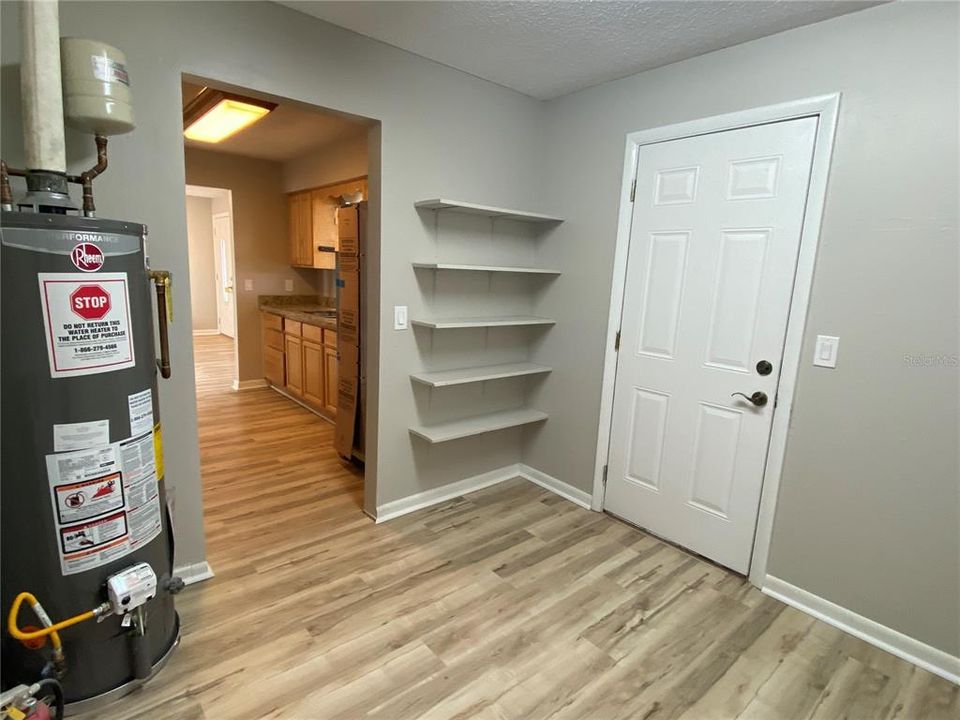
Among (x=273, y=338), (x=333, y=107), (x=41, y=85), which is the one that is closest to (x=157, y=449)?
(x=41, y=85)

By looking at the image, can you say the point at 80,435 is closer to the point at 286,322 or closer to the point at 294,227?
the point at 286,322

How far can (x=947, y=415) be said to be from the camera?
179cm

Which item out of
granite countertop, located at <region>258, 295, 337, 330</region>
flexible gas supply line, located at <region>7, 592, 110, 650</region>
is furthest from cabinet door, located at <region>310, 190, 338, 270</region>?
flexible gas supply line, located at <region>7, 592, 110, 650</region>

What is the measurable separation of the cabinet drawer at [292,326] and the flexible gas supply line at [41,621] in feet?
11.1

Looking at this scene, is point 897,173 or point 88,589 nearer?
point 88,589

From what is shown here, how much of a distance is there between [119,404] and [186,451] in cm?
70

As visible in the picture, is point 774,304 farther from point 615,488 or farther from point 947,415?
point 615,488

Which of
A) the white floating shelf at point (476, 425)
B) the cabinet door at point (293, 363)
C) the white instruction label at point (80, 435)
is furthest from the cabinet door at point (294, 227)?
the white instruction label at point (80, 435)

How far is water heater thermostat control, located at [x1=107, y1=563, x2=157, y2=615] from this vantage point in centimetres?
146

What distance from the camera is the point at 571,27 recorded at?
6.93 ft

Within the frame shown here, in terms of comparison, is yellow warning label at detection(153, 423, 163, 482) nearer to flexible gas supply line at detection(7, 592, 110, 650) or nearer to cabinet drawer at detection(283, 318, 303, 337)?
flexible gas supply line at detection(7, 592, 110, 650)

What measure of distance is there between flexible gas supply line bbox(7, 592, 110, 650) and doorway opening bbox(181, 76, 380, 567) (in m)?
0.91

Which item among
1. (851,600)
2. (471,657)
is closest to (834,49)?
(851,600)

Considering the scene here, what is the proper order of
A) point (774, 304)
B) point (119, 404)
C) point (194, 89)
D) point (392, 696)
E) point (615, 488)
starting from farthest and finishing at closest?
1. point (194, 89)
2. point (615, 488)
3. point (774, 304)
4. point (392, 696)
5. point (119, 404)
